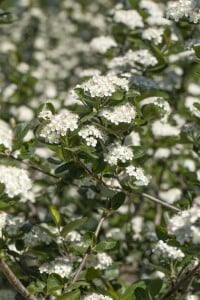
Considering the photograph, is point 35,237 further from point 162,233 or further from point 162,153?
point 162,153

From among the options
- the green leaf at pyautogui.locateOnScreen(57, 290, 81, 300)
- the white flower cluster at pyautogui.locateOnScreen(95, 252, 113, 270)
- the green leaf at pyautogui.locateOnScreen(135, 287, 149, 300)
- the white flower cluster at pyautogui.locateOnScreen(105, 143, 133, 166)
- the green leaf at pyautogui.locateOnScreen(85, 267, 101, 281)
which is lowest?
the white flower cluster at pyautogui.locateOnScreen(95, 252, 113, 270)

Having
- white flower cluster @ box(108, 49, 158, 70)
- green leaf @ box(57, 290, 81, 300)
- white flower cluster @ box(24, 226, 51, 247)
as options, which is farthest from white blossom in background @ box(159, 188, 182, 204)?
green leaf @ box(57, 290, 81, 300)

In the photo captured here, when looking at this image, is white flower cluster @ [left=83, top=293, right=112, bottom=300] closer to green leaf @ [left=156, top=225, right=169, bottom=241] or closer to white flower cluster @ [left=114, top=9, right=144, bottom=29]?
green leaf @ [left=156, top=225, right=169, bottom=241]

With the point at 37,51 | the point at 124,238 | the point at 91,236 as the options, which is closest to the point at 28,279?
the point at 91,236

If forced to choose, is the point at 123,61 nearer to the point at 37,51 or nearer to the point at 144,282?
the point at 144,282

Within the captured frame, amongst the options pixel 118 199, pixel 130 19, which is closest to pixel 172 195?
pixel 130 19

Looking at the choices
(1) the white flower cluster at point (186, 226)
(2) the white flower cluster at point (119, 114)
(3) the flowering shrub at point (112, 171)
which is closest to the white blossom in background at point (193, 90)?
(3) the flowering shrub at point (112, 171)
